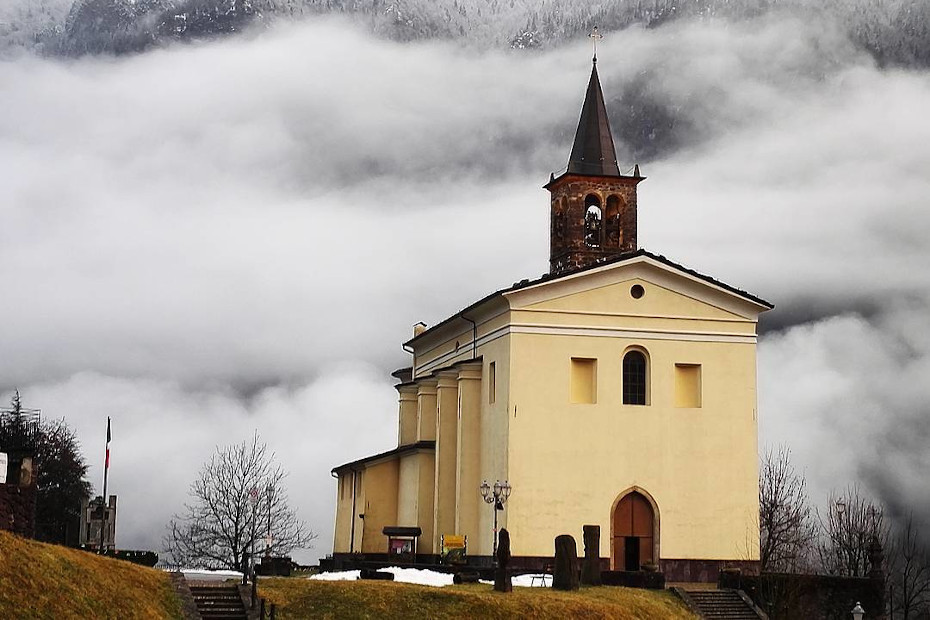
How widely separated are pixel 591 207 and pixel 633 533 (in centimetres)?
1569

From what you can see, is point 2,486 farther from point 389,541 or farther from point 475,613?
point 389,541

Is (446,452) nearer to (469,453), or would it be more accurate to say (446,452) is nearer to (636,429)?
(469,453)

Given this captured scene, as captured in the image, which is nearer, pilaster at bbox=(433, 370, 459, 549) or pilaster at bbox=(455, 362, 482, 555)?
pilaster at bbox=(455, 362, 482, 555)

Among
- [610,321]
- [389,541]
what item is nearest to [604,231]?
[610,321]

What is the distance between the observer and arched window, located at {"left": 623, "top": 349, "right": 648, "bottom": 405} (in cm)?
5381

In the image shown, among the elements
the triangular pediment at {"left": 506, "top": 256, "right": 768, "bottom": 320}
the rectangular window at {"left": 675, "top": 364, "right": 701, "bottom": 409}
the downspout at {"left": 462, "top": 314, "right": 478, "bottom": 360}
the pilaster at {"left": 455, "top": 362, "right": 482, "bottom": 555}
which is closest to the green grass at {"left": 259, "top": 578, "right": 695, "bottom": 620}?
the pilaster at {"left": 455, "top": 362, "right": 482, "bottom": 555}

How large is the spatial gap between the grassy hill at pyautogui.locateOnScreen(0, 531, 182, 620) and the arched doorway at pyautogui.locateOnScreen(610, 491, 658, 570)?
2021 centimetres

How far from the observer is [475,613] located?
39625mm

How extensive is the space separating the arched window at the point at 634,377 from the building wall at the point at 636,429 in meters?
0.43

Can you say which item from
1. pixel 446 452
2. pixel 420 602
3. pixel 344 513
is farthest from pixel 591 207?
pixel 420 602

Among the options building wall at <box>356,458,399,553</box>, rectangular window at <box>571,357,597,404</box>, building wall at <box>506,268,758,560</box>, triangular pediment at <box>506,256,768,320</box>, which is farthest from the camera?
building wall at <box>356,458,399,553</box>

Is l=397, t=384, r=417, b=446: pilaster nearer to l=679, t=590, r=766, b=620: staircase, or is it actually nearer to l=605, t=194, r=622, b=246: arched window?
l=605, t=194, r=622, b=246: arched window

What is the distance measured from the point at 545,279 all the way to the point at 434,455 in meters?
11.3

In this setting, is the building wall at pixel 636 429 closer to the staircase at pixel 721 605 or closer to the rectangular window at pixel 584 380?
the rectangular window at pixel 584 380
